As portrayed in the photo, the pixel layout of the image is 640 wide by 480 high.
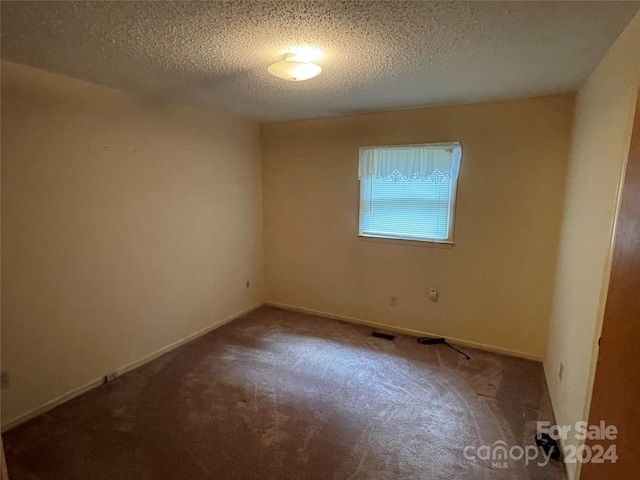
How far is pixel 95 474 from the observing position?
1906 millimetres

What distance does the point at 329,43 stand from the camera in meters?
1.87

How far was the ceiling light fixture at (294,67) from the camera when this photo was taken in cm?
201

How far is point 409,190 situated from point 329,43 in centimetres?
203

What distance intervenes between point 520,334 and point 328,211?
2.30m

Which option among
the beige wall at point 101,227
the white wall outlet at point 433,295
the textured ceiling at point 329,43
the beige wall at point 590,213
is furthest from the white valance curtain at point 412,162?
the beige wall at point 101,227

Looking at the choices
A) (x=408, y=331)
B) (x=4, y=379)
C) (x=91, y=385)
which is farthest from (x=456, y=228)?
(x=4, y=379)

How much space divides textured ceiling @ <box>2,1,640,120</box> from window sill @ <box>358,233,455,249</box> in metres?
1.40

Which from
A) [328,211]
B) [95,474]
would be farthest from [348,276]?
[95,474]

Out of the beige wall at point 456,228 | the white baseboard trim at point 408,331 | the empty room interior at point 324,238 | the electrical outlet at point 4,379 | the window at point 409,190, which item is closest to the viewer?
the empty room interior at point 324,238

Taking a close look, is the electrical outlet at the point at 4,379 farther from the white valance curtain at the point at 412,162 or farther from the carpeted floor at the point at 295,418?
the white valance curtain at the point at 412,162

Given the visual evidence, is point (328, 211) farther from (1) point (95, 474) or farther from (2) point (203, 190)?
(1) point (95, 474)

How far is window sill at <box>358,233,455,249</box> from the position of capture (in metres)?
3.50

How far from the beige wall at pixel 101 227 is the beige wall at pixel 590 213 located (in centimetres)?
320

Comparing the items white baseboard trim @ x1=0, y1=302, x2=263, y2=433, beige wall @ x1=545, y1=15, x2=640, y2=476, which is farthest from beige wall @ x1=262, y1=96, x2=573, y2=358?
white baseboard trim @ x1=0, y1=302, x2=263, y2=433
